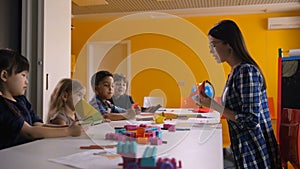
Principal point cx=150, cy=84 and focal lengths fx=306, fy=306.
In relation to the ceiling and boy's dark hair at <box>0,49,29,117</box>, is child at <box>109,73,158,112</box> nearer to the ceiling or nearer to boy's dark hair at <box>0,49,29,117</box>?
boy's dark hair at <box>0,49,29,117</box>

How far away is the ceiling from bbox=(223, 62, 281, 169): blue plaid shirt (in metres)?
2.50

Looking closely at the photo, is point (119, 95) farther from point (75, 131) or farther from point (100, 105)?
point (75, 131)

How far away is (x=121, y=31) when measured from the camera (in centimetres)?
418

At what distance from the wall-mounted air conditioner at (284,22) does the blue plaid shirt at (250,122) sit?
9.67ft

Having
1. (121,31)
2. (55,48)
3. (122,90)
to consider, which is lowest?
(122,90)

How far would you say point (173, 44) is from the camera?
13.1ft

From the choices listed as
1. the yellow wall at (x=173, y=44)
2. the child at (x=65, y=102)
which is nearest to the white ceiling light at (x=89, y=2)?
the yellow wall at (x=173, y=44)

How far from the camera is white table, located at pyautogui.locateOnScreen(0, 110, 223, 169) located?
25.0 inches

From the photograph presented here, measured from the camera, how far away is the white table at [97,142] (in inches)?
25.0

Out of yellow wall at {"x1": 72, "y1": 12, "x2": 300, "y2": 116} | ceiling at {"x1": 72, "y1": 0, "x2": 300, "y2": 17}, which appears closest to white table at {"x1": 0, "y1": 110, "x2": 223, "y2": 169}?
yellow wall at {"x1": 72, "y1": 12, "x2": 300, "y2": 116}

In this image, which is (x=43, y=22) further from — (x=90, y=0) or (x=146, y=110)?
(x=90, y=0)

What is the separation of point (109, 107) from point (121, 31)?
245cm

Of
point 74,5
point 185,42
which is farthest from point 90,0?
point 185,42

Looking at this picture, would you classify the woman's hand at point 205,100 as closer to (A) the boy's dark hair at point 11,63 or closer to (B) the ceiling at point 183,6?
(A) the boy's dark hair at point 11,63
